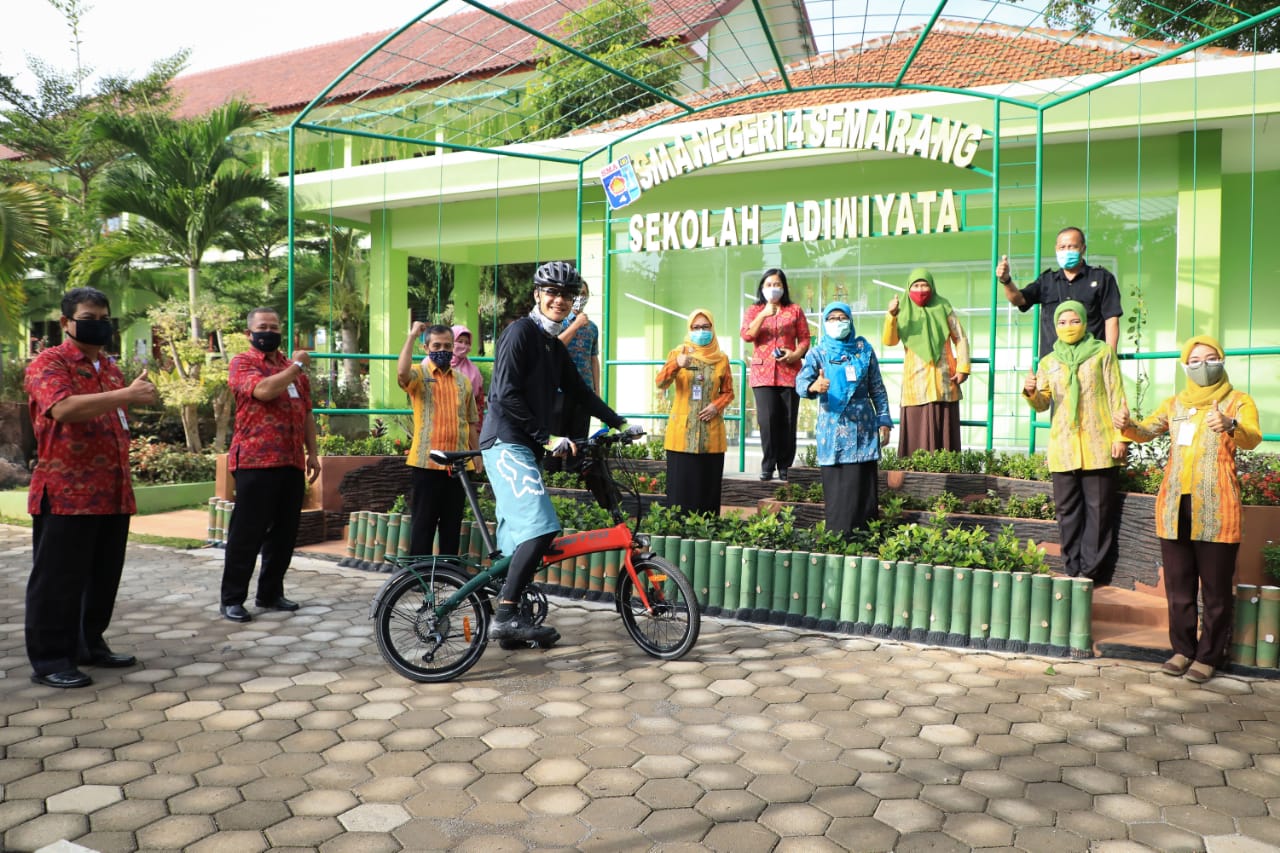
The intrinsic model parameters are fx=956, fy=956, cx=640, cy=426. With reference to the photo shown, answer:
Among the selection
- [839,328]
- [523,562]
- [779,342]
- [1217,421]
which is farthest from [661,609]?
[779,342]

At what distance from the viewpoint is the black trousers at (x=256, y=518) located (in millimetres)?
5840

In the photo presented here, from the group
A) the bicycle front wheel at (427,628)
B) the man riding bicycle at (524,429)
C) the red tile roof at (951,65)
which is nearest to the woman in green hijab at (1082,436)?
the man riding bicycle at (524,429)

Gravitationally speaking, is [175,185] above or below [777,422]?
above

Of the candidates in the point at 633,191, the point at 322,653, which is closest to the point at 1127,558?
the point at 322,653

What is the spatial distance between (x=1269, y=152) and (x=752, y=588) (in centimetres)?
988

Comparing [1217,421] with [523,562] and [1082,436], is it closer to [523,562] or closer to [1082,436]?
[1082,436]

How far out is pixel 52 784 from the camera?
3.42 m

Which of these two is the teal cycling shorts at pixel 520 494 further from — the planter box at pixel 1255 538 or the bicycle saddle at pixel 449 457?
the planter box at pixel 1255 538

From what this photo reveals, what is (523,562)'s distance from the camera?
472 centimetres

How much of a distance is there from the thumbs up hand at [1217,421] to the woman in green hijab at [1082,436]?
1.04 metres

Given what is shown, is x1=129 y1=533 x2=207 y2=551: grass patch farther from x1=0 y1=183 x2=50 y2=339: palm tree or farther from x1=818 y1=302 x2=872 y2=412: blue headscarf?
x1=818 y1=302 x2=872 y2=412: blue headscarf

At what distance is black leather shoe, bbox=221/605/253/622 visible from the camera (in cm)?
585

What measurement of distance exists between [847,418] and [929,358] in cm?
181

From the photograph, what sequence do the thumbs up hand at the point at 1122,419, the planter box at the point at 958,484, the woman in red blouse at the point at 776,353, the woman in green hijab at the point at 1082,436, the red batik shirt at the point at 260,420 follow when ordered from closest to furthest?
1. the thumbs up hand at the point at 1122,419
2. the red batik shirt at the point at 260,420
3. the woman in green hijab at the point at 1082,436
4. the planter box at the point at 958,484
5. the woman in red blouse at the point at 776,353
